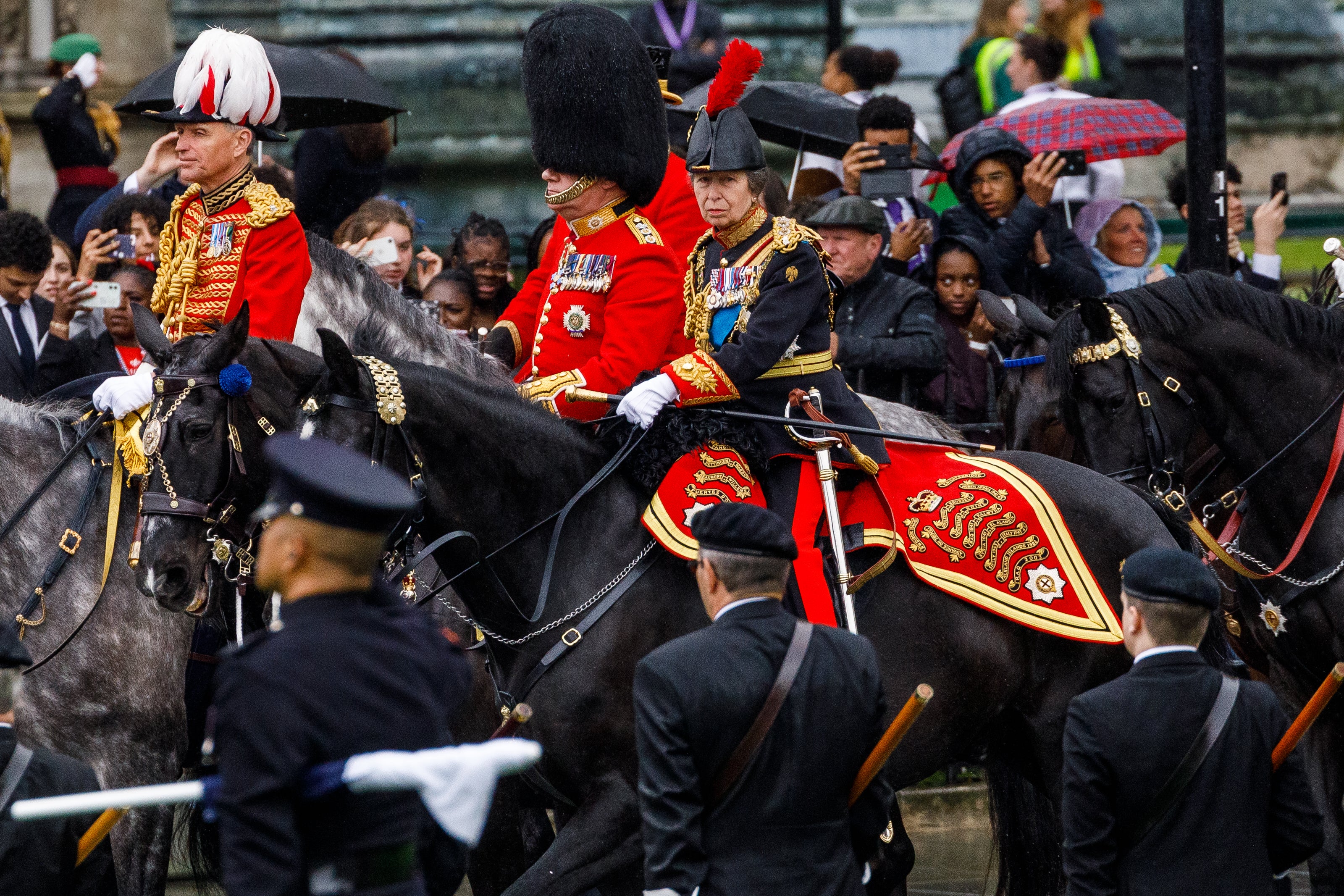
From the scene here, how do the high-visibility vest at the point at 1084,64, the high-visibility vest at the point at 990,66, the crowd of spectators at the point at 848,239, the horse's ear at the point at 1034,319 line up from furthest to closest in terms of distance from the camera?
the high-visibility vest at the point at 1084,64, the high-visibility vest at the point at 990,66, the crowd of spectators at the point at 848,239, the horse's ear at the point at 1034,319

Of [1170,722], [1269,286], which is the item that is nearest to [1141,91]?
[1269,286]

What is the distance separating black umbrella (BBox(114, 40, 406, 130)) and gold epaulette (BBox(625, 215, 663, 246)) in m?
3.04

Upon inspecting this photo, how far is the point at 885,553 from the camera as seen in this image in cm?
614

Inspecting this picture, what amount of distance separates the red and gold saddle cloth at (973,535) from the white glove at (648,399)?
9.4 inches

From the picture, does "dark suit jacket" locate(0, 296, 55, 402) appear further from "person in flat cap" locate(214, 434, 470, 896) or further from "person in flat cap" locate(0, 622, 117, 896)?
"person in flat cap" locate(214, 434, 470, 896)

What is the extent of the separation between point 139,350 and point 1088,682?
4.51 metres

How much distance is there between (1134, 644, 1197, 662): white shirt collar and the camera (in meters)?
4.54

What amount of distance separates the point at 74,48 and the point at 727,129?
6.41 meters

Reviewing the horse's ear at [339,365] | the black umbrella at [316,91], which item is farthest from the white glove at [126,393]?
the black umbrella at [316,91]

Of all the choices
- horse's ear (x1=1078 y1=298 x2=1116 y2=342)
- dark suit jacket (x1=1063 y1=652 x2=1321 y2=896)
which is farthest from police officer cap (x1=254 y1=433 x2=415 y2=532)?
horse's ear (x1=1078 y1=298 x2=1116 y2=342)

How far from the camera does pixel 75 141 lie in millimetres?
10836

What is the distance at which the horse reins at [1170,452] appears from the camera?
667 centimetres

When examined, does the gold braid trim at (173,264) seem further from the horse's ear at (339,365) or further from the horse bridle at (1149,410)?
the horse bridle at (1149,410)

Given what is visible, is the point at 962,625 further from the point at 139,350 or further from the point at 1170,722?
the point at 139,350
